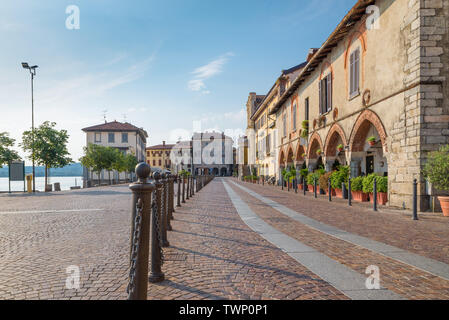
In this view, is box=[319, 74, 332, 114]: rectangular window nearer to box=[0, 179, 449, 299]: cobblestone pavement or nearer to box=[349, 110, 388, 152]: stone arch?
box=[349, 110, 388, 152]: stone arch

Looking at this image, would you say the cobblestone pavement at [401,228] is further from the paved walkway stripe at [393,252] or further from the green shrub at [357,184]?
the green shrub at [357,184]

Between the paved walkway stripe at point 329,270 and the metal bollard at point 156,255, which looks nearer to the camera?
the paved walkway stripe at point 329,270

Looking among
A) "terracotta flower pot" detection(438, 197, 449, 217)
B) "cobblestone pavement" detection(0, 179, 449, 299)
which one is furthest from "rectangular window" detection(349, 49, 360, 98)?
"cobblestone pavement" detection(0, 179, 449, 299)

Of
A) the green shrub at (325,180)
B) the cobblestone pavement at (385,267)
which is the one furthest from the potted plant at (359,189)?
the cobblestone pavement at (385,267)

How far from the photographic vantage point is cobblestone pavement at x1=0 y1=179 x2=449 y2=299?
2938mm

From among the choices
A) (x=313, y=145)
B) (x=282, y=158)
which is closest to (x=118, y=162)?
(x=282, y=158)

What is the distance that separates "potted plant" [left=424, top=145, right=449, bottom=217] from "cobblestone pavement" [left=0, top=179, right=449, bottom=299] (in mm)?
1293

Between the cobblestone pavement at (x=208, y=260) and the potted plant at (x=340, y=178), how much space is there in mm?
6654

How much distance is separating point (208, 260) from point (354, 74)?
12230mm

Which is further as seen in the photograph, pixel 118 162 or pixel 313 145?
pixel 118 162

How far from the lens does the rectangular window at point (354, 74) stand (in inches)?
500

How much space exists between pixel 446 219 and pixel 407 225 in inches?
64.1

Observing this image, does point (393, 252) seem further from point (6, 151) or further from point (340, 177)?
point (6, 151)

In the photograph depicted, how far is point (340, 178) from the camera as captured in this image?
13.8 m
